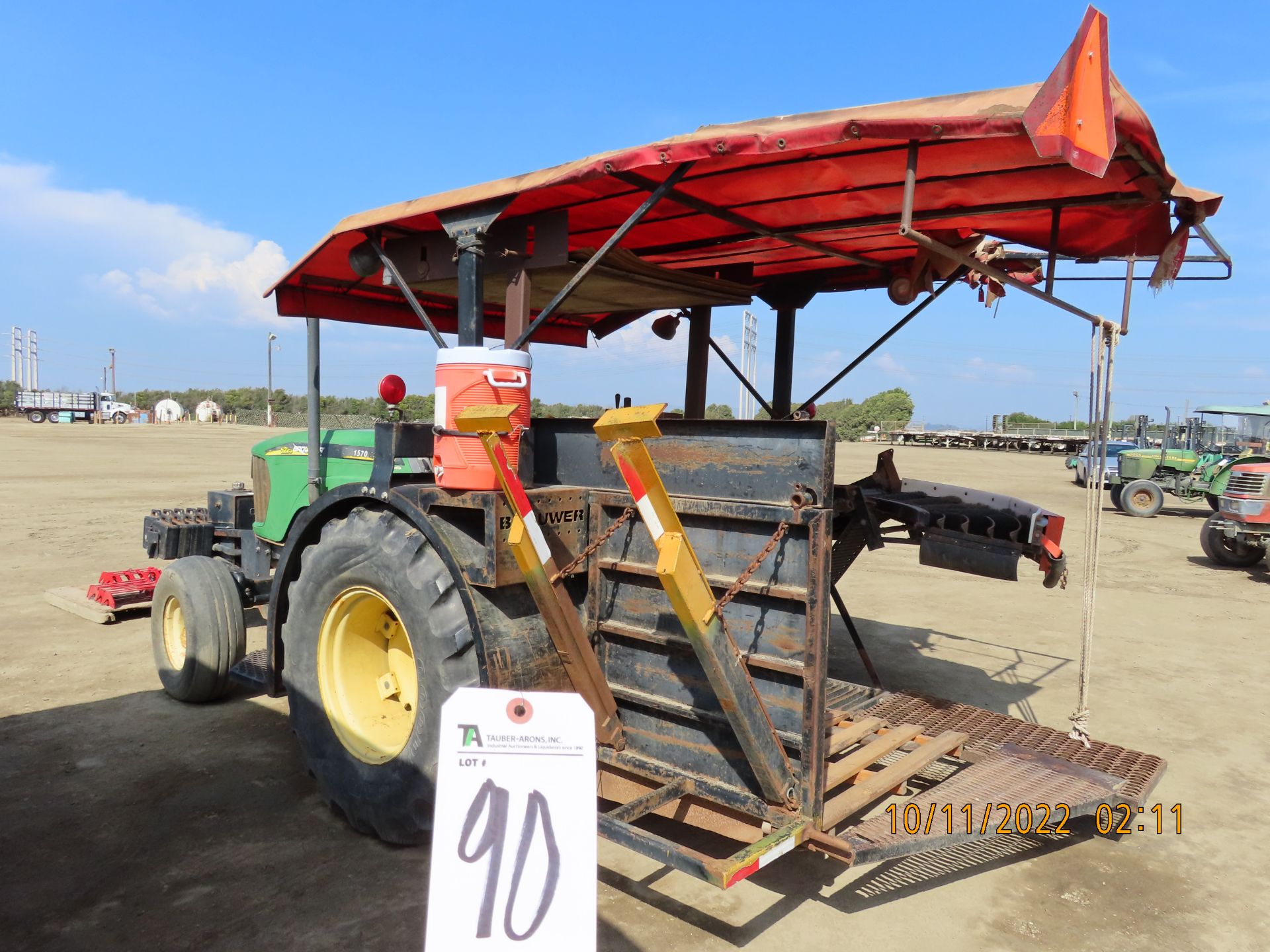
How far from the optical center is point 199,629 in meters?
4.82

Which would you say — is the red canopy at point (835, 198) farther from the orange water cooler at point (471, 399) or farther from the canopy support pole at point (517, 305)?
the orange water cooler at point (471, 399)

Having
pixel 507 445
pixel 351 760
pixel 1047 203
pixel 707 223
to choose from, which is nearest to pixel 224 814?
pixel 351 760

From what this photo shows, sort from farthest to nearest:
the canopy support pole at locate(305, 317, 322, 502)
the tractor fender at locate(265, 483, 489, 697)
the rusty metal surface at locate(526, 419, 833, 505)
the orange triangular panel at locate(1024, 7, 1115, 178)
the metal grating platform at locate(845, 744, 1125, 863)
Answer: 1. the canopy support pole at locate(305, 317, 322, 502)
2. the tractor fender at locate(265, 483, 489, 697)
3. the metal grating platform at locate(845, 744, 1125, 863)
4. the rusty metal surface at locate(526, 419, 833, 505)
5. the orange triangular panel at locate(1024, 7, 1115, 178)

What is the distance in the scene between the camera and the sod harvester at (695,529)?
2562 mm

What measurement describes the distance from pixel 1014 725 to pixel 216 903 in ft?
12.1

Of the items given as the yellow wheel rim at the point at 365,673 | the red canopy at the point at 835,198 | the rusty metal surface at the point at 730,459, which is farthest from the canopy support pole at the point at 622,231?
the yellow wheel rim at the point at 365,673

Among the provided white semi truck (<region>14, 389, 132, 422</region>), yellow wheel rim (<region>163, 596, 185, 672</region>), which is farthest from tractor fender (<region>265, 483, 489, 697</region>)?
white semi truck (<region>14, 389, 132, 422</region>)

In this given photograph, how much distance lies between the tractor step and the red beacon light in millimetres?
1366

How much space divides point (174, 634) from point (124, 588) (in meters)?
2.04

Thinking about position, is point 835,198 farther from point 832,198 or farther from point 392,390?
point 392,390

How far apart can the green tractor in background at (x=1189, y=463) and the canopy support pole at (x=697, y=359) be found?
13774 mm

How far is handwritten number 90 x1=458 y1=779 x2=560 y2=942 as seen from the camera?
5.68 feet
